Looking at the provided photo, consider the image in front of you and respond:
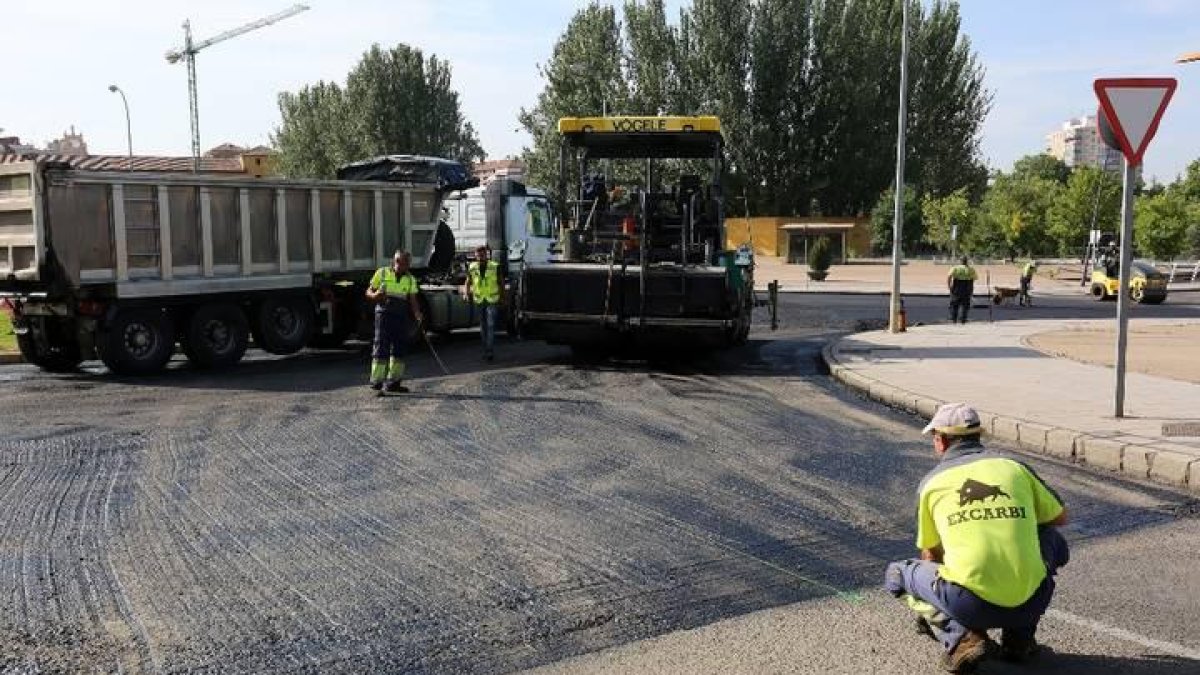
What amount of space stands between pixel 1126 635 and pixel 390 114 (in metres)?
63.1

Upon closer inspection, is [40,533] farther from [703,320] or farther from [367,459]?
[703,320]

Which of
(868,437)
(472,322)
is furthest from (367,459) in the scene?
(472,322)

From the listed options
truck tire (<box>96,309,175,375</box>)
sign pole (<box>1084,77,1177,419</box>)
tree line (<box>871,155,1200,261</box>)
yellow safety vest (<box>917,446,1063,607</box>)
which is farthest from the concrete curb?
tree line (<box>871,155,1200,261</box>)

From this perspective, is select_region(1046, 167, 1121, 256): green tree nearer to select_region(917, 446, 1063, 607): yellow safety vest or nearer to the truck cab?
the truck cab

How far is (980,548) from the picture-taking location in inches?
154

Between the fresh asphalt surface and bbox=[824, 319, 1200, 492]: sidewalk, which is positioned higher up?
bbox=[824, 319, 1200, 492]: sidewalk

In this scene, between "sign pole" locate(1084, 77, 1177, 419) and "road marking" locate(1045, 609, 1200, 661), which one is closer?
"road marking" locate(1045, 609, 1200, 661)

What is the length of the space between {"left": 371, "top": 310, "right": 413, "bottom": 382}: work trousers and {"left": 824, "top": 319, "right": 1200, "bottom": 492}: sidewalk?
5.39 m

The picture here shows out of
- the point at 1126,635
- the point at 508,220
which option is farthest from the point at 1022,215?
the point at 1126,635

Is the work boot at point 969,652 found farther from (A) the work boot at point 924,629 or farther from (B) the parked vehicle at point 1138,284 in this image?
(B) the parked vehicle at point 1138,284

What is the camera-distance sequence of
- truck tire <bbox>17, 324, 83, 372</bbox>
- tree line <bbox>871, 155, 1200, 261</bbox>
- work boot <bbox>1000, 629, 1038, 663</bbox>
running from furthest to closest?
1. tree line <bbox>871, 155, 1200, 261</bbox>
2. truck tire <bbox>17, 324, 83, 372</bbox>
3. work boot <bbox>1000, 629, 1038, 663</bbox>

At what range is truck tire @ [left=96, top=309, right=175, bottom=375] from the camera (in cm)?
1318

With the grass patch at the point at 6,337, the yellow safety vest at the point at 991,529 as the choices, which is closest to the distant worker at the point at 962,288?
the grass patch at the point at 6,337

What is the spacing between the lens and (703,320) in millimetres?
13320
